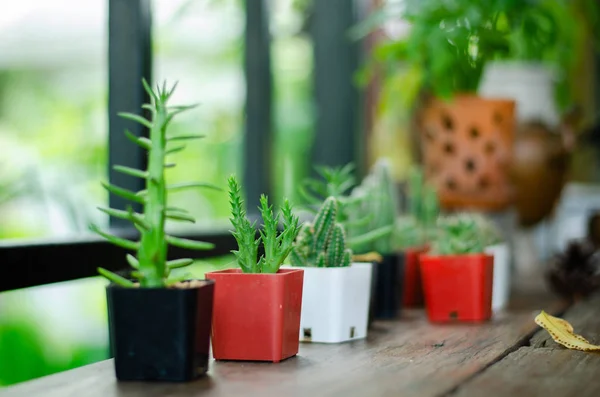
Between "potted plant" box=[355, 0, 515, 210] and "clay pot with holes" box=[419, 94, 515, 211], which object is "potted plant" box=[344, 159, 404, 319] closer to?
"potted plant" box=[355, 0, 515, 210]

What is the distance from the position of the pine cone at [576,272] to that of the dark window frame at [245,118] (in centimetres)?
67

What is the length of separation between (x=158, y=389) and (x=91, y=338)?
7.33 ft

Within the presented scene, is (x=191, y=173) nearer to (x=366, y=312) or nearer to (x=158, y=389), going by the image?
(x=366, y=312)

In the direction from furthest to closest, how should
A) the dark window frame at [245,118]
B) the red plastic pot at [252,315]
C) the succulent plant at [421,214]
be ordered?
the succulent plant at [421,214]
the dark window frame at [245,118]
the red plastic pot at [252,315]

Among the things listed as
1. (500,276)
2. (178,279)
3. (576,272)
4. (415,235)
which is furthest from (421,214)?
(178,279)

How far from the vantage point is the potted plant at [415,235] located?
1685 millimetres

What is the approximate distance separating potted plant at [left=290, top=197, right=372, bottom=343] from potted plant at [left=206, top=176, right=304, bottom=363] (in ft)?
0.45

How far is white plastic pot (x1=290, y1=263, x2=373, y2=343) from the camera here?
1.14 m

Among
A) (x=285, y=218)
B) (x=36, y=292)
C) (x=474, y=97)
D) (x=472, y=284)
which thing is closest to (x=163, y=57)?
(x=36, y=292)

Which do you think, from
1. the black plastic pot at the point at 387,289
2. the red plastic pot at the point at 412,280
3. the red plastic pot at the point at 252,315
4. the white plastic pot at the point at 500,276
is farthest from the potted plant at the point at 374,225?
the red plastic pot at the point at 252,315

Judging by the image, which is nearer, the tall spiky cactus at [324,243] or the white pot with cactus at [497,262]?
the tall spiky cactus at [324,243]

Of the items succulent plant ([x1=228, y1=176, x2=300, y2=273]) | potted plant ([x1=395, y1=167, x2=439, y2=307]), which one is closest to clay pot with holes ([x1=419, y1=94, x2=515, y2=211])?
potted plant ([x1=395, y1=167, x2=439, y2=307])

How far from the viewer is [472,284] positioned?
4.71 ft

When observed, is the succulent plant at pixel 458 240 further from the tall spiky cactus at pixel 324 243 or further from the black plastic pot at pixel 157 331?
the black plastic pot at pixel 157 331
